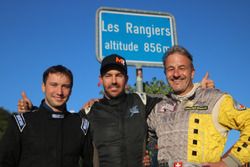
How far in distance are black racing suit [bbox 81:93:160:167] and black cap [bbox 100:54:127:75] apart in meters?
0.39

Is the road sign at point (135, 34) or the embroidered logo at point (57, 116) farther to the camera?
the road sign at point (135, 34)

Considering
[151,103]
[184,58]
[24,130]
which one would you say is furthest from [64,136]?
[184,58]

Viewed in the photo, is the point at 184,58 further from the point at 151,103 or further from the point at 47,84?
the point at 47,84

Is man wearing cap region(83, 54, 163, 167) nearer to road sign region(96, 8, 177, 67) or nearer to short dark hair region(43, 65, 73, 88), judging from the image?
road sign region(96, 8, 177, 67)

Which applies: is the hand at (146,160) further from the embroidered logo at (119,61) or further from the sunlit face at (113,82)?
the embroidered logo at (119,61)

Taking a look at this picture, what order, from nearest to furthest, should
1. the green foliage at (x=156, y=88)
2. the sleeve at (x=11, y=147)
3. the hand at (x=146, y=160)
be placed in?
the sleeve at (x=11, y=147) < the hand at (x=146, y=160) < the green foliage at (x=156, y=88)

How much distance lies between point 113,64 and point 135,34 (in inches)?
36.7

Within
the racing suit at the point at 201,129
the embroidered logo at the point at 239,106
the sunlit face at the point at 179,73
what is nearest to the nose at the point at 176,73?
the sunlit face at the point at 179,73

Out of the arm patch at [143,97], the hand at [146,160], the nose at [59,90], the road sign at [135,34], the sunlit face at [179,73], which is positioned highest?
the road sign at [135,34]

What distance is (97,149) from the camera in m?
4.40

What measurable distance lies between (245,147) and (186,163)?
2.09 feet

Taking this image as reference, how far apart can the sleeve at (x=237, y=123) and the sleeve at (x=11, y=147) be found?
232 cm

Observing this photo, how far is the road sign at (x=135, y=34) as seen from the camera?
16.6ft

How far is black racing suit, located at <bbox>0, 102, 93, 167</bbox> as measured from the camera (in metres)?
3.86
